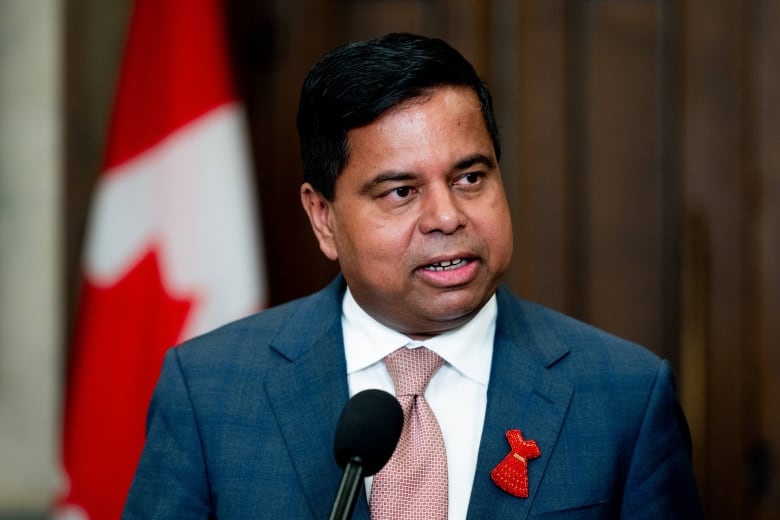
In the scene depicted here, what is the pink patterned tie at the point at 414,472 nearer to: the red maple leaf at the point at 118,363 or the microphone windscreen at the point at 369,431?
the microphone windscreen at the point at 369,431

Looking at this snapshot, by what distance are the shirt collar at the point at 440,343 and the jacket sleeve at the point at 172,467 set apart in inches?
9.7

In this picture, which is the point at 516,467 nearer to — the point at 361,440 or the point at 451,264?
the point at 451,264

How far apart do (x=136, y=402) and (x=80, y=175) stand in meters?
0.57

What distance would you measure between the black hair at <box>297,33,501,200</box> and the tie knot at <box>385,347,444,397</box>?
0.83 feet

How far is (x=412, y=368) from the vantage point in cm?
149

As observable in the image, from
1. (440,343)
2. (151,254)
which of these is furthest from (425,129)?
(151,254)

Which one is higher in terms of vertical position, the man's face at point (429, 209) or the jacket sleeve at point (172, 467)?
the man's face at point (429, 209)

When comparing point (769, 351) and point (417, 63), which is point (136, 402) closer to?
point (417, 63)

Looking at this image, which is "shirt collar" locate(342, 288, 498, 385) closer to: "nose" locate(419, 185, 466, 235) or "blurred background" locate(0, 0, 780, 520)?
"nose" locate(419, 185, 466, 235)

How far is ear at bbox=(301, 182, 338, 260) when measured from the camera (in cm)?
157

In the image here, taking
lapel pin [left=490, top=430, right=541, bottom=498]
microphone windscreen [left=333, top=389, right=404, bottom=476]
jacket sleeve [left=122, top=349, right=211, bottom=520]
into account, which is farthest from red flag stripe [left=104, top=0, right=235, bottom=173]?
microphone windscreen [left=333, top=389, right=404, bottom=476]

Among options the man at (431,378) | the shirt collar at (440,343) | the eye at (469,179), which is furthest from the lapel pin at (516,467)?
the eye at (469,179)

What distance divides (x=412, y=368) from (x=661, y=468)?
0.37 meters

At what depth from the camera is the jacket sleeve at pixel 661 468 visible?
1.46 m
